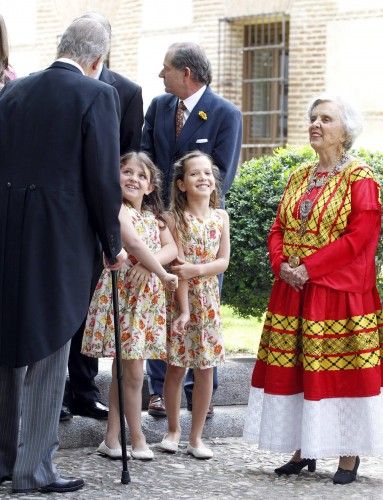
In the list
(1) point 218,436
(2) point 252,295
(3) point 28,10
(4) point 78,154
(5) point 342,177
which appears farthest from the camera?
(3) point 28,10

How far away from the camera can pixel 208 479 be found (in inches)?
269

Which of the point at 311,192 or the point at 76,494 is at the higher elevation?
the point at 311,192

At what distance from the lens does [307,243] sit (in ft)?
22.6

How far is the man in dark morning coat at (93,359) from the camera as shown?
7453mm

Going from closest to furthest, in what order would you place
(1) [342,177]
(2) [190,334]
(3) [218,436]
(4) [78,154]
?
(4) [78,154] < (1) [342,177] < (2) [190,334] < (3) [218,436]

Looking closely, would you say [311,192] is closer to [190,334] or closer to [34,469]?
[190,334]

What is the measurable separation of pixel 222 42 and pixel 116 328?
11.2 metres

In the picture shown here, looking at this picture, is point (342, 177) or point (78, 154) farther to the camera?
point (342, 177)

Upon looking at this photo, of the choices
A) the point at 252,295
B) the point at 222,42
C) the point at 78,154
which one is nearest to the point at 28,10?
the point at 222,42

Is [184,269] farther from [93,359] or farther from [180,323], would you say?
[93,359]

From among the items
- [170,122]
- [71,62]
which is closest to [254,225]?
[170,122]

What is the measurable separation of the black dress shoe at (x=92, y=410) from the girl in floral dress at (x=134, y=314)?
15.1 inches

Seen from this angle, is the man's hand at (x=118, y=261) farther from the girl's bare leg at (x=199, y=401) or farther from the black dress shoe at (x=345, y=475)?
the black dress shoe at (x=345, y=475)

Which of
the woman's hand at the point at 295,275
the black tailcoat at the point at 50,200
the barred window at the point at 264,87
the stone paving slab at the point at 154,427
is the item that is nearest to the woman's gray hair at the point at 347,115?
the woman's hand at the point at 295,275
